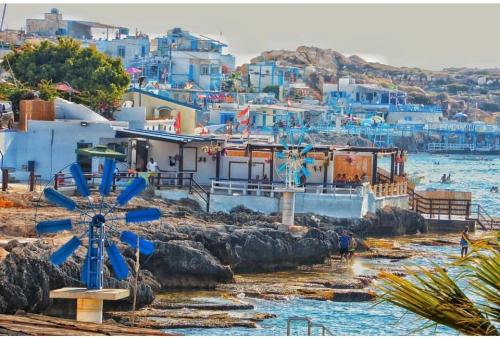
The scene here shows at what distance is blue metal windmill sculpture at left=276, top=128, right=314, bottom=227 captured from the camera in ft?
145

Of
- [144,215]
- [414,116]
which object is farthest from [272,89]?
[144,215]

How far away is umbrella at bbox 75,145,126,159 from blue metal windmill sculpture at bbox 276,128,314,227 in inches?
211

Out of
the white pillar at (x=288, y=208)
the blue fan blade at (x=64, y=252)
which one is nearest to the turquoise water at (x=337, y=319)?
the blue fan blade at (x=64, y=252)

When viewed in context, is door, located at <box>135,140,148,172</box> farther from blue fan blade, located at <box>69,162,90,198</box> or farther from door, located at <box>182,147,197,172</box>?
blue fan blade, located at <box>69,162,90,198</box>

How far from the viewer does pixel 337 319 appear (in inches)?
1272

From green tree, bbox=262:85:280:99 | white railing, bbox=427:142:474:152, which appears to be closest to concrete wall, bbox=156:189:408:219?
green tree, bbox=262:85:280:99

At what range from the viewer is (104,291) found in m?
19.8

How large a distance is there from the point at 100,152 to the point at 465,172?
98.5 meters

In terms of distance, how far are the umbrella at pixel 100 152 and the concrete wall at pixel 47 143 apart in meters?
1.42

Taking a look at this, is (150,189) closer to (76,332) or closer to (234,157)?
(234,157)

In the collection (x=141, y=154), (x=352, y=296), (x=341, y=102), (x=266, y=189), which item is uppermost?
(x=341, y=102)

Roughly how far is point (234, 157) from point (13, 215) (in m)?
14.2

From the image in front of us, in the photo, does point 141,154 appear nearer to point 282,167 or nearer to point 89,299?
point 282,167

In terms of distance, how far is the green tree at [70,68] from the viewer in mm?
61438
